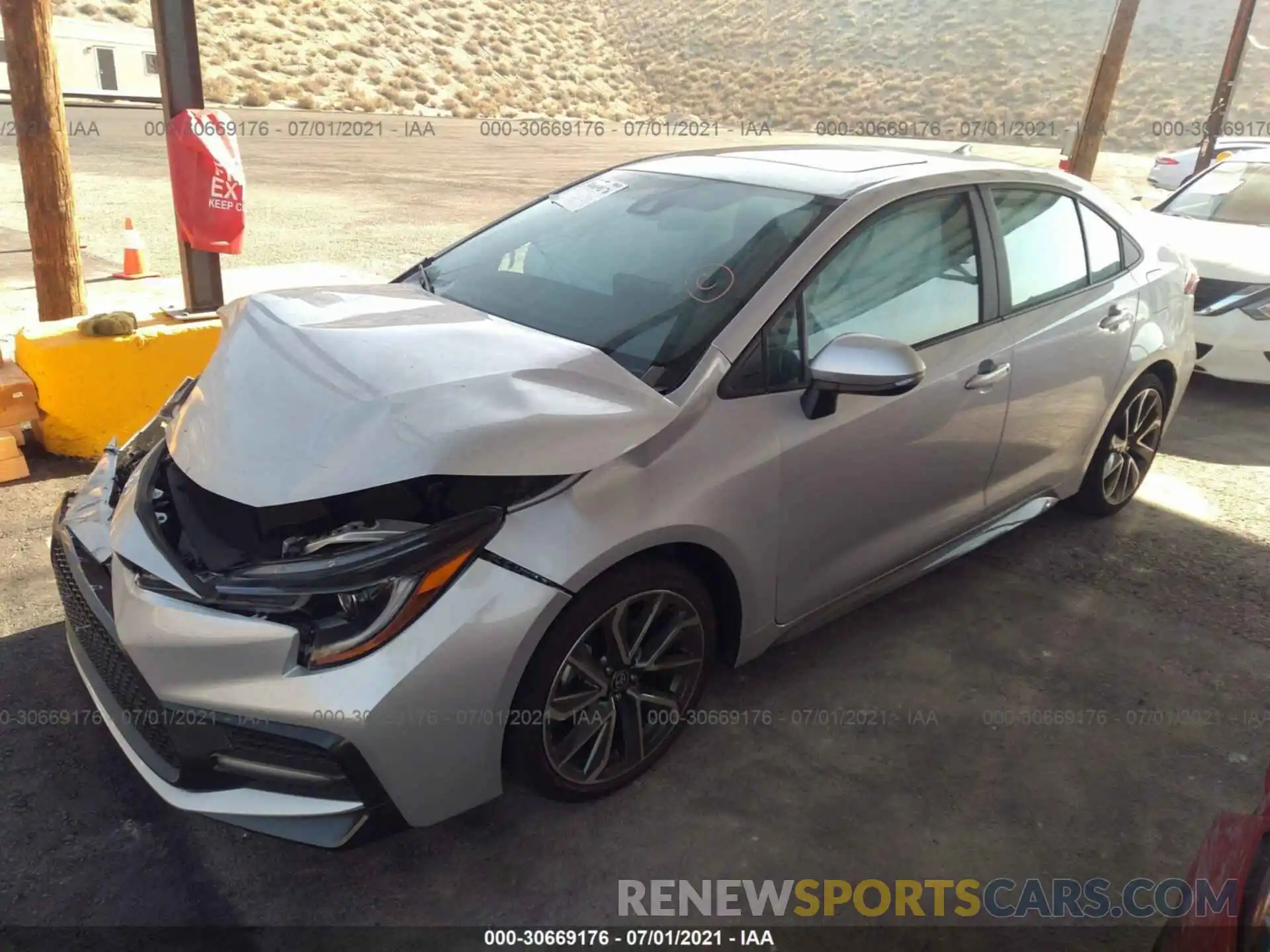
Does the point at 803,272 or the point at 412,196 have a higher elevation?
the point at 803,272

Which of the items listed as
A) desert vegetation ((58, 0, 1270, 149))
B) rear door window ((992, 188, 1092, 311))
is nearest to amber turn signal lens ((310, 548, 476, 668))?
rear door window ((992, 188, 1092, 311))

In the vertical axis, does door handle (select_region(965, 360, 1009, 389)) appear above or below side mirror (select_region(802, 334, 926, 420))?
below

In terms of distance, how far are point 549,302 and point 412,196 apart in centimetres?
1281

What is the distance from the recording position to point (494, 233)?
361 cm

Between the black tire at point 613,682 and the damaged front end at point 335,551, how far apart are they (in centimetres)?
33

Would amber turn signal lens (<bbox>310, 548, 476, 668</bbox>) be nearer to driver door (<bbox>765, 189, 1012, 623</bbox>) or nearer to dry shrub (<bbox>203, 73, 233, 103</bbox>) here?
driver door (<bbox>765, 189, 1012, 623</bbox>)

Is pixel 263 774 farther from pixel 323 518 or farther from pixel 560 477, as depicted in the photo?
pixel 560 477

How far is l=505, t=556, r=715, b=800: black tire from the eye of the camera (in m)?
2.37

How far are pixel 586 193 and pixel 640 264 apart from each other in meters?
0.67

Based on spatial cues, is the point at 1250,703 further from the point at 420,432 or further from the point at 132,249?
the point at 132,249

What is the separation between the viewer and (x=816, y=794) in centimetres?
281

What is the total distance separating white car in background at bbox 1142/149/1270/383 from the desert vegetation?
31.5 metres

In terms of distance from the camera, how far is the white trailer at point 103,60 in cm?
2869

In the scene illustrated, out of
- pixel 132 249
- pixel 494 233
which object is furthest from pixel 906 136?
pixel 494 233
